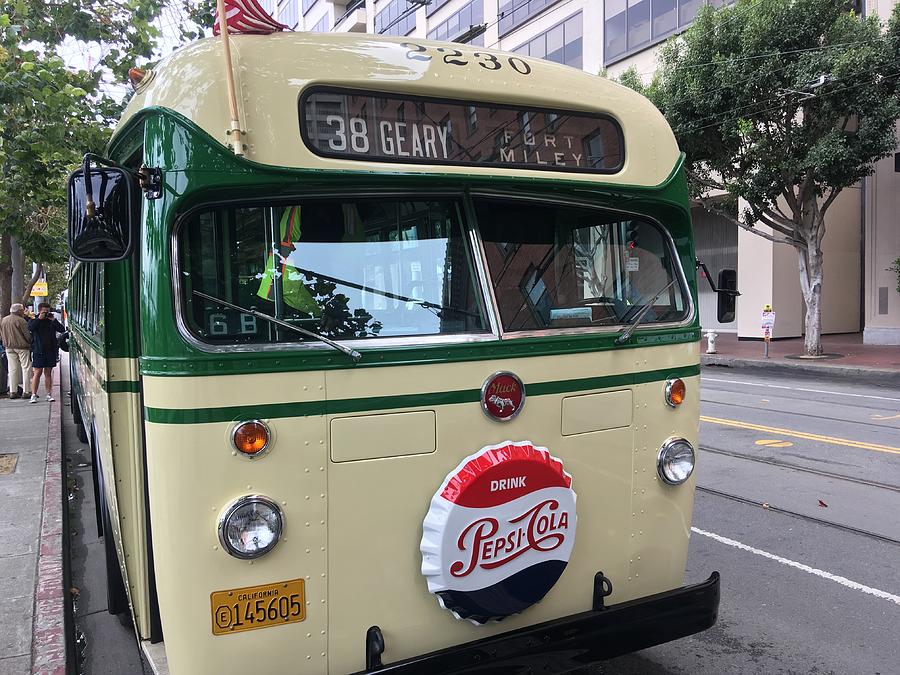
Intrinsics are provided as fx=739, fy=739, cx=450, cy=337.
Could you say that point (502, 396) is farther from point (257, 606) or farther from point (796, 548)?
point (796, 548)

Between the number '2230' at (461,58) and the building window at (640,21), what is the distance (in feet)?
71.7

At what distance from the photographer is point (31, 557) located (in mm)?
5426

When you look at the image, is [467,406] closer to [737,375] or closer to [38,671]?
[38,671]

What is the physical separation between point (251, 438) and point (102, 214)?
997 mm

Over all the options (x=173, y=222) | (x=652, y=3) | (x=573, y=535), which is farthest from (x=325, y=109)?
(x=652, y=3)

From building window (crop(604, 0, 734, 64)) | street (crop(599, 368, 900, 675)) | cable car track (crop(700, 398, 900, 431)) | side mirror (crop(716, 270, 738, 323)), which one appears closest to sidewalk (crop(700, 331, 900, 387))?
cable car track (crop(700, 398, 900, 431))

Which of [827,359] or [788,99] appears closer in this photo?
[788,99]

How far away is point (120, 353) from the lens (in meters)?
3.43

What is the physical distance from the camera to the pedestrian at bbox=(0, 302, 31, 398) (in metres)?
13.2

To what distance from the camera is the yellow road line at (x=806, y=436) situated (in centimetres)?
831

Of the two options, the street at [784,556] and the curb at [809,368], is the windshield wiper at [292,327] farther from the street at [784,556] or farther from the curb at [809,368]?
the curb at [809,368]

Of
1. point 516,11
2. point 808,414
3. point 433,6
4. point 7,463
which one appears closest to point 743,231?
point 516,11

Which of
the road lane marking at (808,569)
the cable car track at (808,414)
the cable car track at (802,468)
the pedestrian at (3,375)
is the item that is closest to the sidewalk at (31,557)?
the road lane marking at (808,569)

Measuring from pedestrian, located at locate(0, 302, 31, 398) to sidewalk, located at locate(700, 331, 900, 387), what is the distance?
13462mm
